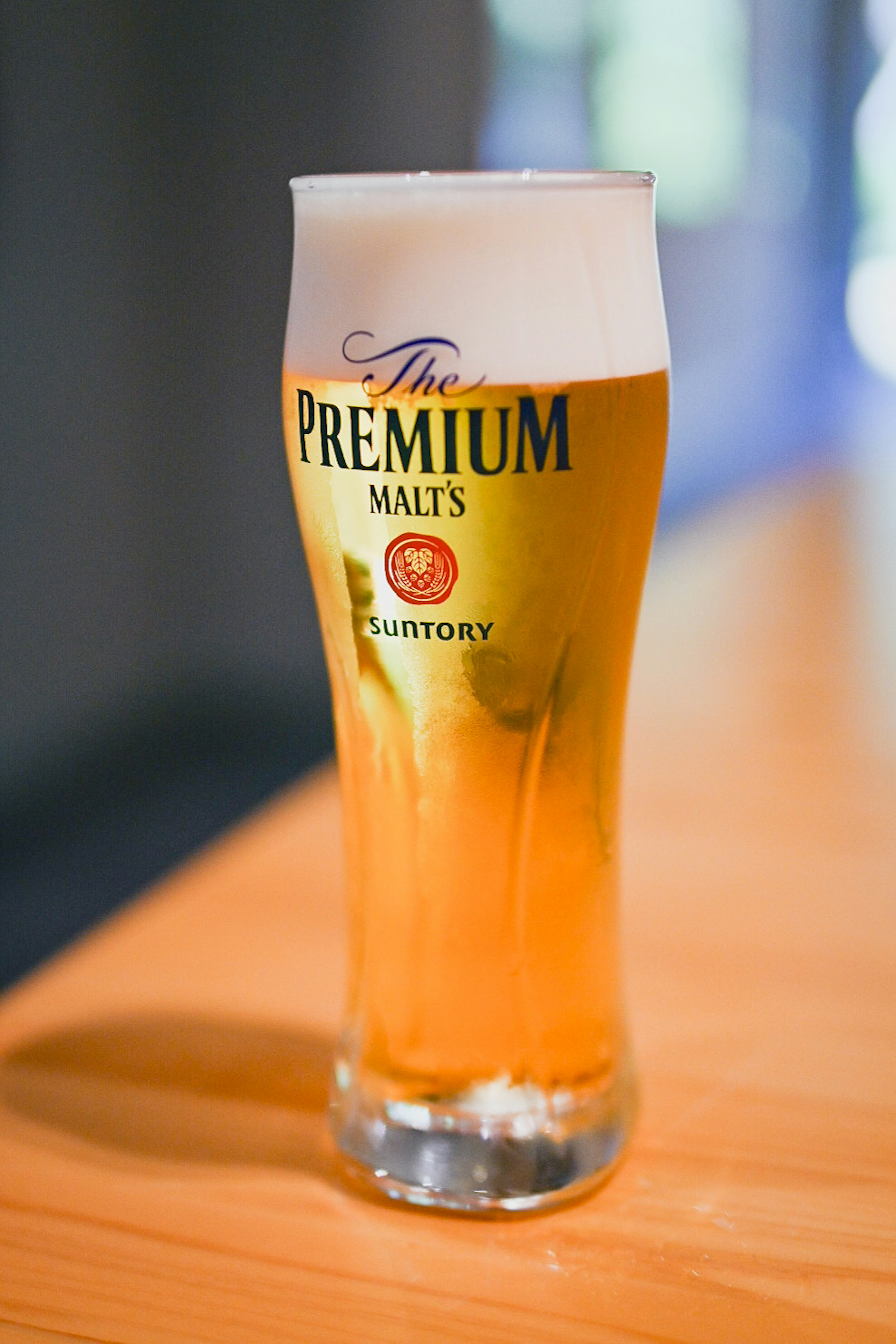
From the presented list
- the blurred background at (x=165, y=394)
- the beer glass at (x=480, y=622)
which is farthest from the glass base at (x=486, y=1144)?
the blurred background at (x=165, y=394)

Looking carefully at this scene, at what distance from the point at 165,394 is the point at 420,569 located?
2429 mm

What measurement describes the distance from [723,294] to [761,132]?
1.19 m

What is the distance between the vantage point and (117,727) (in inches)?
108

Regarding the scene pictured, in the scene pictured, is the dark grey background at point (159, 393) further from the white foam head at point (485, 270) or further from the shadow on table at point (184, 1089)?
the white foam head at point (485, 270)

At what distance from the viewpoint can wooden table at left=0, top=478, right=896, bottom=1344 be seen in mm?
466

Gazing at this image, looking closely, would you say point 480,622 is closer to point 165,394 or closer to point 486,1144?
point 486,1144

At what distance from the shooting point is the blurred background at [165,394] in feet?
7.89

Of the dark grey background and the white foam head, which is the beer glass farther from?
the dark grey background

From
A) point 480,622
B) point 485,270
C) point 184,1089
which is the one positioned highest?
point 485,270

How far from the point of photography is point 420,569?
49 centimetres

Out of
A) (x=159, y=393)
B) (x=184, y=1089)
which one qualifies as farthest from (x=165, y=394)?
(x=184, y=1089)

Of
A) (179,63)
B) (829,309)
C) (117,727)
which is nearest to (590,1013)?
(117,727)

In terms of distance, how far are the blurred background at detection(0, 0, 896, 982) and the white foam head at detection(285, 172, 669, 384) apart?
1432mm

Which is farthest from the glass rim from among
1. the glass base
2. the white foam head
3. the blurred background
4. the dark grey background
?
the dark grey background
